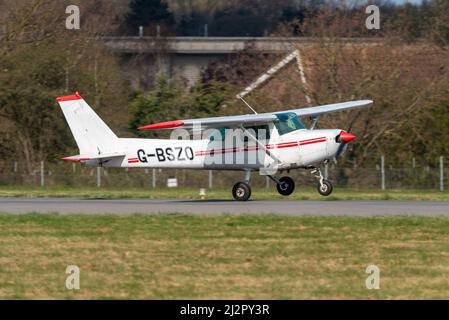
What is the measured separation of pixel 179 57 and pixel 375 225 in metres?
A: 52.6

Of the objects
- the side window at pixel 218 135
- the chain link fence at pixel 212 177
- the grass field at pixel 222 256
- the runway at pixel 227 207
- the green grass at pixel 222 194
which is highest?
the side window at pixel 218 135

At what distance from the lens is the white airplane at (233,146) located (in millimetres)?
25797

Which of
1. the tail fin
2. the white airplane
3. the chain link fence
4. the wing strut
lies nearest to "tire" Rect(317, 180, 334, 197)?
the white airplane

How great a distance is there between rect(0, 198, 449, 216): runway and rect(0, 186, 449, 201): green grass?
2031 mm

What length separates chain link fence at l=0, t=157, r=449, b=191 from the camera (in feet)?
111

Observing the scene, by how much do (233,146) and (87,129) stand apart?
157 inches

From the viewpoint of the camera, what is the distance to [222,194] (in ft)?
100

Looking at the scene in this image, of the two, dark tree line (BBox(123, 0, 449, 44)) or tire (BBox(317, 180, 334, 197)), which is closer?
tire (BBox(317, 180, 334, 197))

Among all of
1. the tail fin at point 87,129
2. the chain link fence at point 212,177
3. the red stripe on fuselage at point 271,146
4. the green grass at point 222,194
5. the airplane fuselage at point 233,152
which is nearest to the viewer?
the red stripe on fuselage at point 271,146

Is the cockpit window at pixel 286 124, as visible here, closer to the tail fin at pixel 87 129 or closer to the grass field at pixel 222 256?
the tail fin at pixel 87 129

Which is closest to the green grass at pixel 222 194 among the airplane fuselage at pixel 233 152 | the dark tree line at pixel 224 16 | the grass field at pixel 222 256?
the airplane fuselage at pixel 233 152

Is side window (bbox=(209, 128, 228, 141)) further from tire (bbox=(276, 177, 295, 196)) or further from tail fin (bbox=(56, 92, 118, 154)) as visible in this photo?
tail fin (bbox=(56, 92, 118, 154))

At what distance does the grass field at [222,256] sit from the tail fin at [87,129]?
640cm
